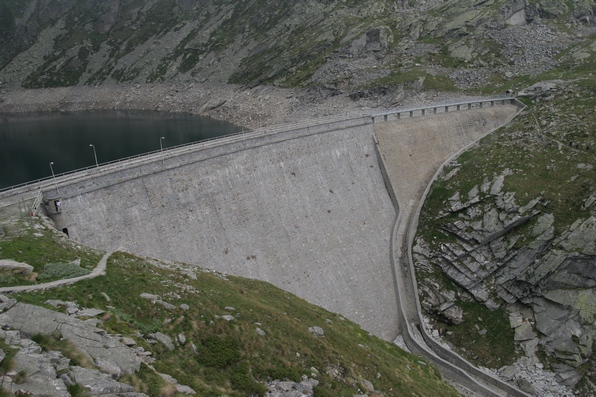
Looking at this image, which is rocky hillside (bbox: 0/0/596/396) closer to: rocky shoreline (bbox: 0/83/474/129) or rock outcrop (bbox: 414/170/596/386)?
rock outcrop (bbox: 414/170/596/386)

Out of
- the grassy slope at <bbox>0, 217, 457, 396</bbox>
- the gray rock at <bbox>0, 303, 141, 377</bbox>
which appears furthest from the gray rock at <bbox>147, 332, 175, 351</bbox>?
the gray rock at <bbox>0, 303, 141, 377</bbox>

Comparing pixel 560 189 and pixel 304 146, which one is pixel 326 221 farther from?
pixel 560 189

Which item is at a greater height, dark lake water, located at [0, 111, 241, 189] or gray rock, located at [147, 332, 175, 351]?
gray rock, located at [147, 332, 175, 351]

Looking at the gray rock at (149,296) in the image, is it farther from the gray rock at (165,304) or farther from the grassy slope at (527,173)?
the grassy slope at (527,173)

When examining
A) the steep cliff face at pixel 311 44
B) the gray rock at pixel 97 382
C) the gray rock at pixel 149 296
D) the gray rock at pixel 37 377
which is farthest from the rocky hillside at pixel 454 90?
the gray rock at pixel 37 377

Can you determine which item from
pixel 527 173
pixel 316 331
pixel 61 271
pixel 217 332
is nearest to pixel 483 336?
pixel 527 173

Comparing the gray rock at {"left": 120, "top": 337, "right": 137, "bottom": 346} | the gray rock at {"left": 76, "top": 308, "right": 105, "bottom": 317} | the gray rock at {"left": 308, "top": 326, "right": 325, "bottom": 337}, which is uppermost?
the gray rock at {"left": 76, "top": 308, "right": 105, "bottom": 317}

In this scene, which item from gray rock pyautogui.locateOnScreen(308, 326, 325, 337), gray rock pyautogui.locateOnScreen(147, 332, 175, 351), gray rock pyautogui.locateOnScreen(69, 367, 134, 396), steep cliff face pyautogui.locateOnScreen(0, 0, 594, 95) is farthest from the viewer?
steep cliff face pyautogui.locateOnScreen(0, 0, 594, 95)

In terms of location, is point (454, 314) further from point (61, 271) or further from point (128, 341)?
point (61, 271)

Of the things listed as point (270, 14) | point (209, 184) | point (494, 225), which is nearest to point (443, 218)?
point (494, 225)
